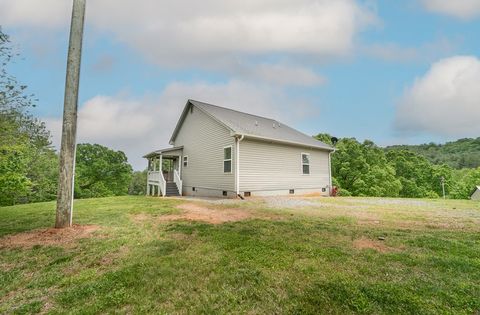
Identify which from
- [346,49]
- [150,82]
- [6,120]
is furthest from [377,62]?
[6,120]

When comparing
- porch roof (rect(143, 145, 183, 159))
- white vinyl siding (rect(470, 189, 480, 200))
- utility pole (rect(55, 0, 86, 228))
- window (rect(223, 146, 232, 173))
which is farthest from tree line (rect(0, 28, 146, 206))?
white vinyl siding (rect(470, 189, 480, 200))

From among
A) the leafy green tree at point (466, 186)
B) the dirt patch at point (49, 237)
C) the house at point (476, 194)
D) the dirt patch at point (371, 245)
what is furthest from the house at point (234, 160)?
the leafy green tree at point (466, 186)

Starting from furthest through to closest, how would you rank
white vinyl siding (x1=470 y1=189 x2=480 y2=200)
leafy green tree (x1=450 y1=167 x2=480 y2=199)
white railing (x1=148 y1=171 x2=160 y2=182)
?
1. leafy green tree (x1=450 y1=167 x2=480 y2=199)
2. white vinyl siding (x1=470 y1=189 x2=480 y2=200)
3. white railing (x1=148 y1=171 x2=160 y2=182)

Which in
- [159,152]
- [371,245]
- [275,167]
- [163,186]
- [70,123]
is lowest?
[371,245]

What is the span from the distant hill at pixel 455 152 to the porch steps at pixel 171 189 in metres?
54.8

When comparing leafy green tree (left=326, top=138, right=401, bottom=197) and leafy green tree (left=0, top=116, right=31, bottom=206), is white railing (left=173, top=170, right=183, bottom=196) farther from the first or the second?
leafy green tree (left=326, top=138, right=401, bottom=197)

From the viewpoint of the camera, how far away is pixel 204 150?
49.4ft

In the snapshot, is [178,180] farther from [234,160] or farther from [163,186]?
[234,160]

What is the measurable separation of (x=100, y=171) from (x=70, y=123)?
31227 mm

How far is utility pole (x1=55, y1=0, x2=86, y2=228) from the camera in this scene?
17.8ft

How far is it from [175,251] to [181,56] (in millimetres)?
14254

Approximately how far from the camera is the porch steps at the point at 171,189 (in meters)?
16.0

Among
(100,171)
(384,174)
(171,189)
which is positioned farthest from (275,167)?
(100,171)

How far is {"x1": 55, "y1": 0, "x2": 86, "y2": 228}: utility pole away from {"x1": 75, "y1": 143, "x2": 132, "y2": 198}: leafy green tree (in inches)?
1142
